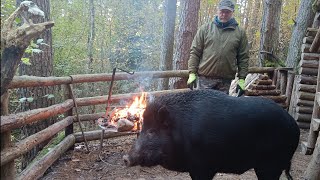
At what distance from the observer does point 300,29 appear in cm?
849

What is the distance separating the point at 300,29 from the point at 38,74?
22.8 feet

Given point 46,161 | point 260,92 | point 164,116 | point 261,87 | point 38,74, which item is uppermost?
→ point 38,74

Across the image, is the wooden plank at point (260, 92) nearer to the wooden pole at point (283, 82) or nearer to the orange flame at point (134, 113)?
the wooden pole at point (283, 82)

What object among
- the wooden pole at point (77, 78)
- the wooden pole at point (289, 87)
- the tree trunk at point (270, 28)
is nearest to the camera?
the wooden pole at point (77, 78)

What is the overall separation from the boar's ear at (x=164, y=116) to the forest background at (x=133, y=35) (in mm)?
4539

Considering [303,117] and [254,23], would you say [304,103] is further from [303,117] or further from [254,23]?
[254,23]

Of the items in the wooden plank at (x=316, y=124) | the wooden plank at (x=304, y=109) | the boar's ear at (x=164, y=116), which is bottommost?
the wooden plank at (x=304, y=109)

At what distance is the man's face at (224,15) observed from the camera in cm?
441

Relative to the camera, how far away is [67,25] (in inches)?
506

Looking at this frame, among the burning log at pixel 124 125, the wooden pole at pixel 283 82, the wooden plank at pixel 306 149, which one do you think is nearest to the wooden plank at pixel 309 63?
the wooden pole at pixel 283 82

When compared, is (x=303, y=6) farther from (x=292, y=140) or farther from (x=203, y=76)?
(x=292, y=140)

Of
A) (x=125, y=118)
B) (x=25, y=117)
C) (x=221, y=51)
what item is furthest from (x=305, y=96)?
(x=25, y=117)

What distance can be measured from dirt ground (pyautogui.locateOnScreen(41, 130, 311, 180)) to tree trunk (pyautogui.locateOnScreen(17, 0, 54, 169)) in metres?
0.65

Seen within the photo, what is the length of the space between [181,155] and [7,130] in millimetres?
1594
